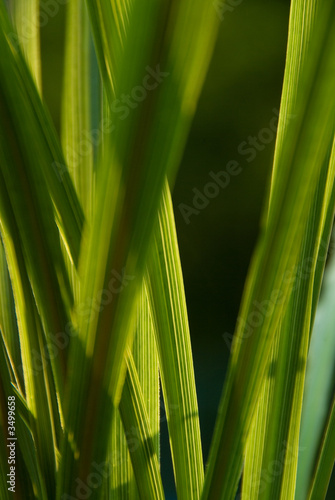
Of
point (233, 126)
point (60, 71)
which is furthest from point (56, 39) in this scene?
point (233, 126)

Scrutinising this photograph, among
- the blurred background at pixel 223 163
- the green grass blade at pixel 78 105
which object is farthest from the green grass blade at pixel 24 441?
the blurred background at pixel 223 163

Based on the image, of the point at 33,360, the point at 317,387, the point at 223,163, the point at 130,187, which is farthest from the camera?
the point at 223,163

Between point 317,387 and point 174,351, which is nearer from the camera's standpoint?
point 174,351

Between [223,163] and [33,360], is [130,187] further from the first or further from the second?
[223,163]

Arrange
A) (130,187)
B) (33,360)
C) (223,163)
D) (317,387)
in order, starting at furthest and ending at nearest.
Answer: (223,163) < (317,387) < (33,360) < (130,187)

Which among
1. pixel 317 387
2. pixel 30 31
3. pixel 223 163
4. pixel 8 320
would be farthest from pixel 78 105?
pixel 223 163

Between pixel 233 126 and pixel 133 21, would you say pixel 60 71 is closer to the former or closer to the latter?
pixel 233 126

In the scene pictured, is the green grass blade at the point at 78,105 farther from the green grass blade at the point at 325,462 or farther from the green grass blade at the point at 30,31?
the green grass blade at the point at 325,462
